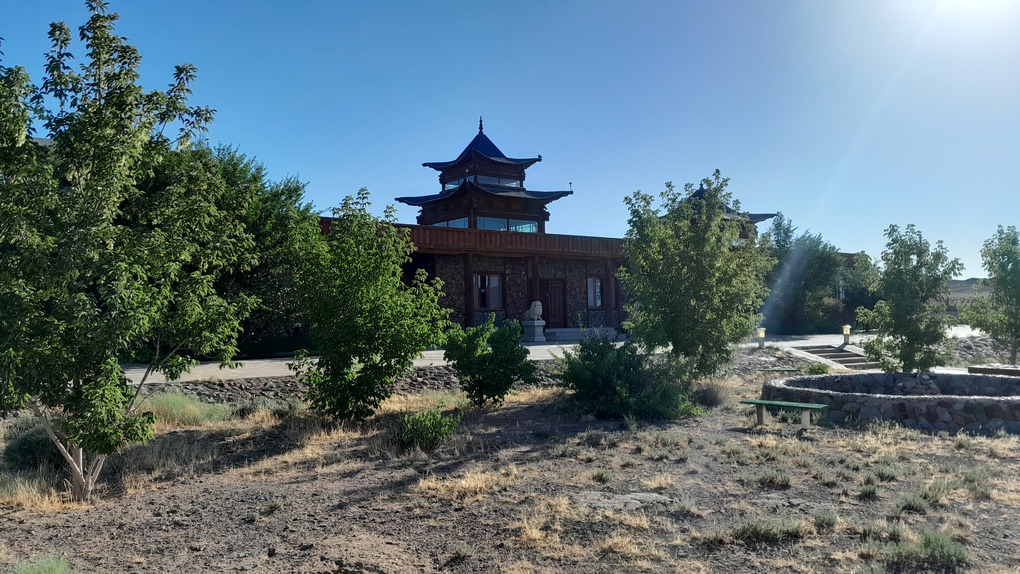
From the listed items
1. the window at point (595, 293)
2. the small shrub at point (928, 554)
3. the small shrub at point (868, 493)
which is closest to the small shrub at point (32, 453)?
the small shrub at point (928, 554)

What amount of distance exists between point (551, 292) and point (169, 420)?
68.7ft

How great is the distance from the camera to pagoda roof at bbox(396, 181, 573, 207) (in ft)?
107

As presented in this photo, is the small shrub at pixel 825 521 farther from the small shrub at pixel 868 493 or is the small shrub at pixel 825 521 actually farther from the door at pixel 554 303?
the door at pixel 554 303

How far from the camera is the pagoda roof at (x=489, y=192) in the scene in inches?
1281

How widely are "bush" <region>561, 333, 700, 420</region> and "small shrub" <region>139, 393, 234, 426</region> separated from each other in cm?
592

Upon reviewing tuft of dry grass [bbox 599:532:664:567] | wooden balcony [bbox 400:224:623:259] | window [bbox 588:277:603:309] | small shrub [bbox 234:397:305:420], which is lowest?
tuft of dry grass [bbox 599:532:664:567]

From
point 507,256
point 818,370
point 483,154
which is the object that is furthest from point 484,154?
point 818,370

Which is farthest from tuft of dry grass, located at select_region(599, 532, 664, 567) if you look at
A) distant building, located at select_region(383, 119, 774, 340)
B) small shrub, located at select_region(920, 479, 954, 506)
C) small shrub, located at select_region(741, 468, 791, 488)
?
distant building, located at select_region(383, 119, 774, 340)

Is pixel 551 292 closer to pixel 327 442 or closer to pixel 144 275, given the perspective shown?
pixel 327 442

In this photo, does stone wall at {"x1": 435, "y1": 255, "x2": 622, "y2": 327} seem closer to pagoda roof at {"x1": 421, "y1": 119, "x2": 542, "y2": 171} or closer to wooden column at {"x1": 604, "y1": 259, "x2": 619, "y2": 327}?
wooden column at {"x1": 604, "y1": 259, "x2": 619, "y2": 327}

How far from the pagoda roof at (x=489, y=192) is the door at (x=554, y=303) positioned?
18.7 ft

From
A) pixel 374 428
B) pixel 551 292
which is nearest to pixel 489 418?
pixel 374 428

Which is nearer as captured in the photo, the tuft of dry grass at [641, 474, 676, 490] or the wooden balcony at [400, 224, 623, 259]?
the tuft of dry grass at [641, 474, 676, 490]

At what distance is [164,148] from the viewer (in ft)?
22.7
